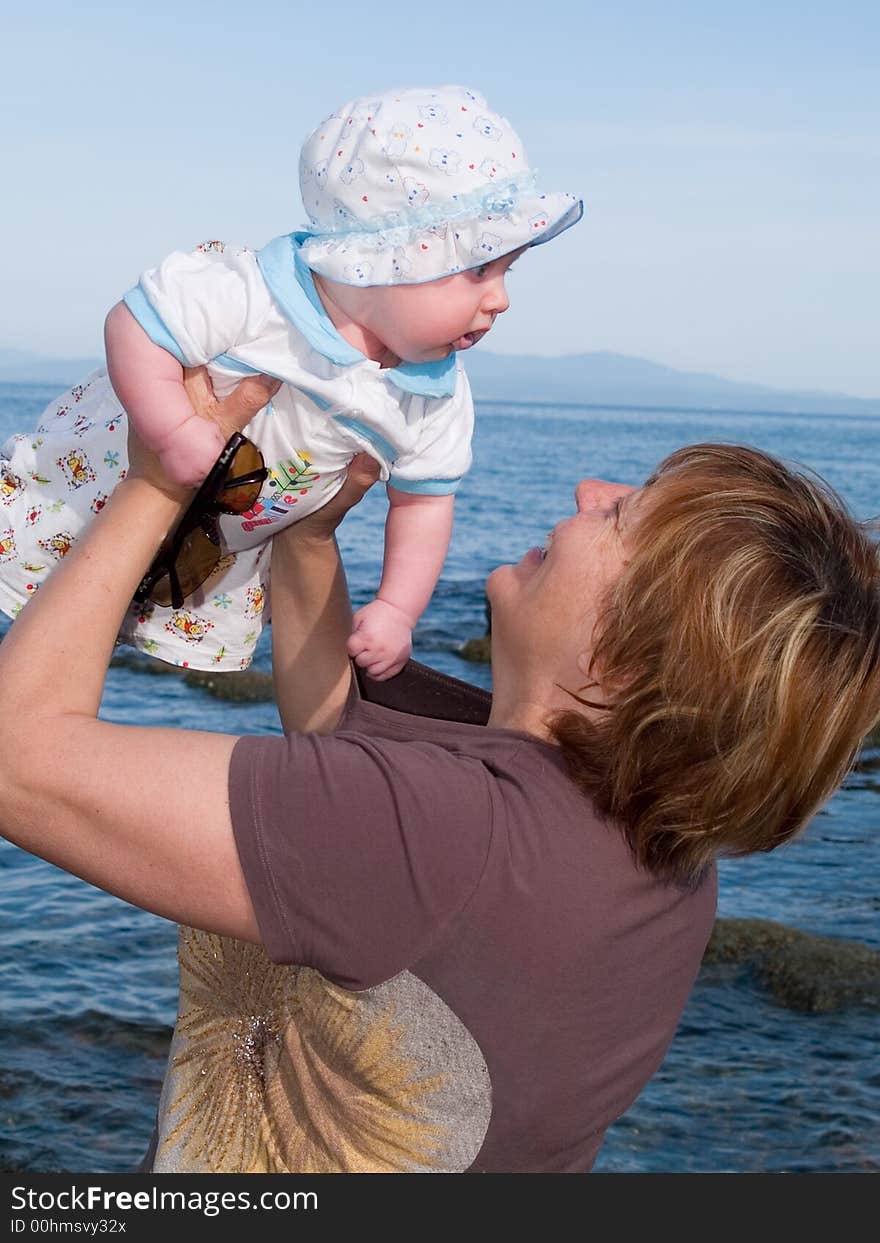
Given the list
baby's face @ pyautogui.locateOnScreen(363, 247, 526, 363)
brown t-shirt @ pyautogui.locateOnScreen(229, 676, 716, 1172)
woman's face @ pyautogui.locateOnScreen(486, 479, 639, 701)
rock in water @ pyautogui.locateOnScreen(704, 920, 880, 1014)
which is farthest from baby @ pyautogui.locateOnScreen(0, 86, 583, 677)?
rock in water @ pyautogui.locateOnScreen(704, 920, 880, 1014)

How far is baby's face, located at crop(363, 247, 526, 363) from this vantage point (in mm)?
3129

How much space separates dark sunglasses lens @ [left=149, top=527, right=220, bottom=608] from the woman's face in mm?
777

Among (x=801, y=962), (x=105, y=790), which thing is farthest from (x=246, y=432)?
(x=801, y=962)

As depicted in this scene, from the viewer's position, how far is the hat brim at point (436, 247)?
121 inches

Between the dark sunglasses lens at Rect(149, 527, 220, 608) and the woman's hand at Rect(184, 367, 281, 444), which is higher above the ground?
the woman's hand at Rect(184, 367, 281, 444)

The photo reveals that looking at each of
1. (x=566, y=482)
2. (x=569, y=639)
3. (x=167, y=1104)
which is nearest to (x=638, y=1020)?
(x=569, y=639)

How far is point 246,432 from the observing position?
3252 millimetres

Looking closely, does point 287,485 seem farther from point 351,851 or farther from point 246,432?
point 351,851

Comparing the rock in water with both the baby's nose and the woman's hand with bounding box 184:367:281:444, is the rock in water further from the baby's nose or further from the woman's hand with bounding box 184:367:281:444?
the woman's hand with bounding box 184:367:281:444

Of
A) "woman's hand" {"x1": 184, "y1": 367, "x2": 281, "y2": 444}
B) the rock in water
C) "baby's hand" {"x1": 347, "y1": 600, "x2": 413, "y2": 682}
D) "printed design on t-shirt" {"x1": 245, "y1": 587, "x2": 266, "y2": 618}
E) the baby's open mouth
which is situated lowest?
the rock in water

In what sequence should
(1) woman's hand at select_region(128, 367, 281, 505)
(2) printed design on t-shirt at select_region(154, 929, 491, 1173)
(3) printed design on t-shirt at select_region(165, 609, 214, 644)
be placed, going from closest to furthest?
(2) printed design on t-shirt at select_region(154, 929, 491, 1173) → (1) woman's hand at select_region(128, 367, 281, 505) → (3) printed design on t-shirt at select_region(165, 609, 214, 644)
